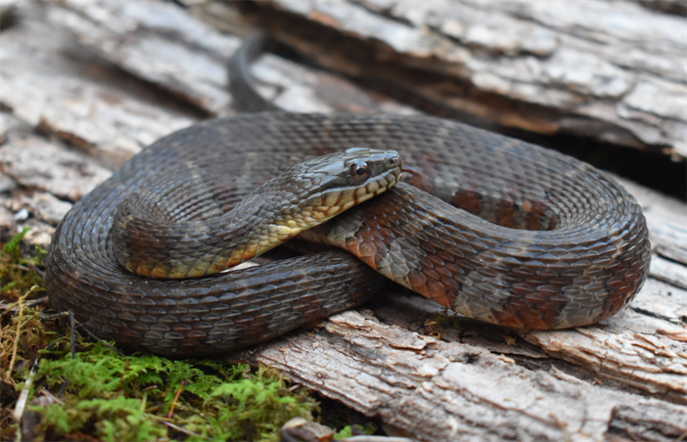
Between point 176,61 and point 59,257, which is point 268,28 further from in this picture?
point 59,257

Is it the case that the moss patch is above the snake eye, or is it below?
below

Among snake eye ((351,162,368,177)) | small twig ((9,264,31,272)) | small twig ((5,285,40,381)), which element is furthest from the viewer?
small twig ((9,264,31,272))

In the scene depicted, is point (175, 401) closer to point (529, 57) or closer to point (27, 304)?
point (27, 304)

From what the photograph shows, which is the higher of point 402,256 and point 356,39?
point 356,39

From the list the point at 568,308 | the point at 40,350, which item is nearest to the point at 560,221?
the point at 568,308

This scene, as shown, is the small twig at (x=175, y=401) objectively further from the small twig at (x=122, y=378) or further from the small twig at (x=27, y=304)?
the small twig at (x=27, y=304)

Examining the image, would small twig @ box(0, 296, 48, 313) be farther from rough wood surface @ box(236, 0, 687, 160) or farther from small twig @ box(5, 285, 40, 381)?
rough wood surface @ box(236, 0, 687, 160)

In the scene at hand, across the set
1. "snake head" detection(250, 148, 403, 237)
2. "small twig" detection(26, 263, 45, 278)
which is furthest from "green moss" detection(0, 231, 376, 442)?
"snake head" detection(250, 148, 403, 237)
